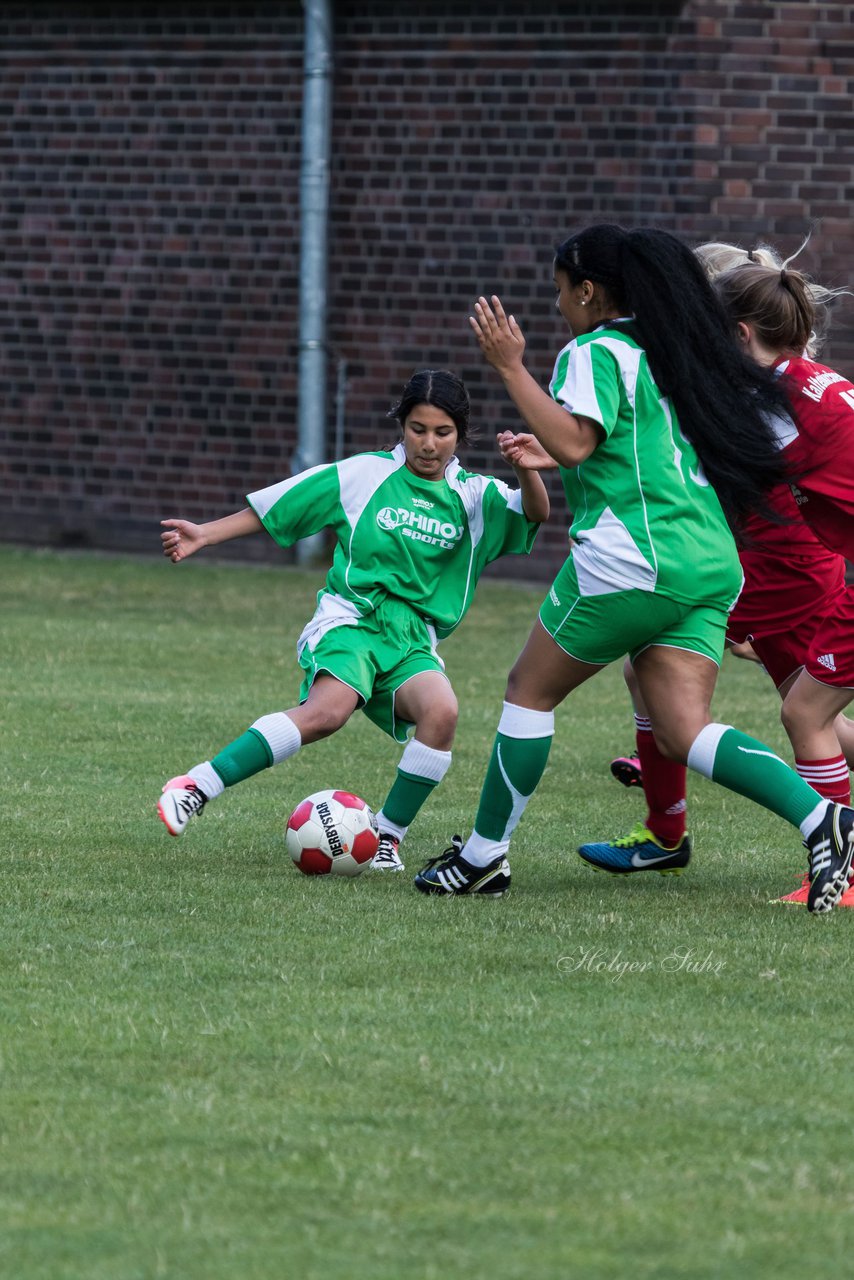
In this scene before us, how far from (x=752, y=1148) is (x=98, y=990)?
1572 millimetres

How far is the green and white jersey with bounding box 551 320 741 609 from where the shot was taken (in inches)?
197

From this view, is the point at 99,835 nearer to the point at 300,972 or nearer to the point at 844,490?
the point at 300,972

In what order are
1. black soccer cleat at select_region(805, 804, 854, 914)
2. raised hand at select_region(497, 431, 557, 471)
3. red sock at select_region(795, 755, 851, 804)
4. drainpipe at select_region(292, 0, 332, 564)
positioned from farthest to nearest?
1. drainpipe at select_region(292, 0, 332, 564)
2. red sock at select_region(795, 755, 851, 804)
3. raised hand at select_region(497, 431, 557, 471)
4. black soccer cleat at select_region(805, 804, 854, 914)

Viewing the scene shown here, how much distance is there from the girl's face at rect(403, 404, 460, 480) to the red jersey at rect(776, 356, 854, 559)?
1.06m

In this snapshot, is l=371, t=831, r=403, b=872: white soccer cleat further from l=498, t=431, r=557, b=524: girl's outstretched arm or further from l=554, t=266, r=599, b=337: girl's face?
l=554, t=266, r=599, b=337: girl's face

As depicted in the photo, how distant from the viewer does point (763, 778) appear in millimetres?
5047

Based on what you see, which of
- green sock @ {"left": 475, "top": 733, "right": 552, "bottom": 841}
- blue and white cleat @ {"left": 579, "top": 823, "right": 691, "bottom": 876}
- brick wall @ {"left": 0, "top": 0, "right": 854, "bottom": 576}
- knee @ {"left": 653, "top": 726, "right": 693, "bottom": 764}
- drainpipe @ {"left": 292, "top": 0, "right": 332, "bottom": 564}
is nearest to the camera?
knee @ {"left": 653, "top": 726, "right": 693, "bottom": 764}

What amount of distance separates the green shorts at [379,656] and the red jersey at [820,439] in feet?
4.09

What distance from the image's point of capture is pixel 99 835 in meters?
6.05

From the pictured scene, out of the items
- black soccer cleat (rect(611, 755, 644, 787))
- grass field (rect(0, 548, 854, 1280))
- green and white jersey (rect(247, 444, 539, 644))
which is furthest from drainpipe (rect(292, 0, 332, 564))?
green and white jersey (rect(247, 444, 539, 644))

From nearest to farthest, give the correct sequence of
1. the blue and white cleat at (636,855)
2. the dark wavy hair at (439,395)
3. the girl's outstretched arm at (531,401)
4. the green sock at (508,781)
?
the girl's outstretched arm at (531,401), the green sock at (508,781), the blue and white cleat at (636,855), the dark wavy hair at (439,395)

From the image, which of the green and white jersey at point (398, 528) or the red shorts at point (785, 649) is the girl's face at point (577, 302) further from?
the red shorts at point (785, 649)

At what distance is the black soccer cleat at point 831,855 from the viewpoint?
4.96m

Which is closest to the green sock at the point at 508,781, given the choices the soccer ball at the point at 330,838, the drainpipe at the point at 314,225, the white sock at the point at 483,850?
the white sock at the point at 483,850
